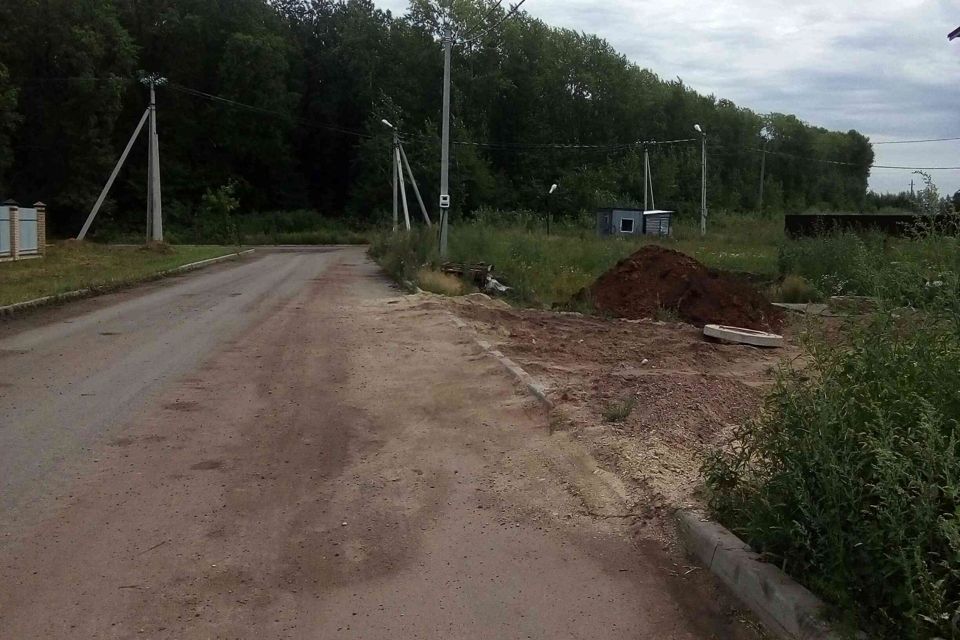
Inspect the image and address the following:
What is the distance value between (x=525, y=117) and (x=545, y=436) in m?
74.8

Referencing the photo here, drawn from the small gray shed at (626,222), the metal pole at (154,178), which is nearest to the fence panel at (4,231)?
the metal pole at (154,178)

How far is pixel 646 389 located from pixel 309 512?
406 cm

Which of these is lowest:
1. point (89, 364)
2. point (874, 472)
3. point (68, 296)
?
point (89, 364)

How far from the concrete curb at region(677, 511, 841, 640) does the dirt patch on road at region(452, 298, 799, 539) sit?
0.34 meters

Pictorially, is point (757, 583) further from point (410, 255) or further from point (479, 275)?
point (410, 255)

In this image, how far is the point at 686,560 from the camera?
510 centimetres

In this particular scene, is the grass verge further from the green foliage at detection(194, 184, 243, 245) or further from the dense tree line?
the dense tree line

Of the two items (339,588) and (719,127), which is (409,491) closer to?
(339,588)

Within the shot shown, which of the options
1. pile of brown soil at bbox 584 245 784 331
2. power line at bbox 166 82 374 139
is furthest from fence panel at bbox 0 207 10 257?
power line at bbox 166 82 374 139

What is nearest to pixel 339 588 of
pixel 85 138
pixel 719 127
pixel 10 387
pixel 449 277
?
pixel 10 387

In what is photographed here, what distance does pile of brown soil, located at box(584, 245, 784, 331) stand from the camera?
1710cm

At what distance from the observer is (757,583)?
4414 mm

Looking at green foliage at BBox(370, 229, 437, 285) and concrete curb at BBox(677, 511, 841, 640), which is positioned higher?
green foliage at BBox(370, 229, 437, 285)

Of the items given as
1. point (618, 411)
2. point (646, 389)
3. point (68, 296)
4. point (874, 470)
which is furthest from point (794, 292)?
point (874, 470)
